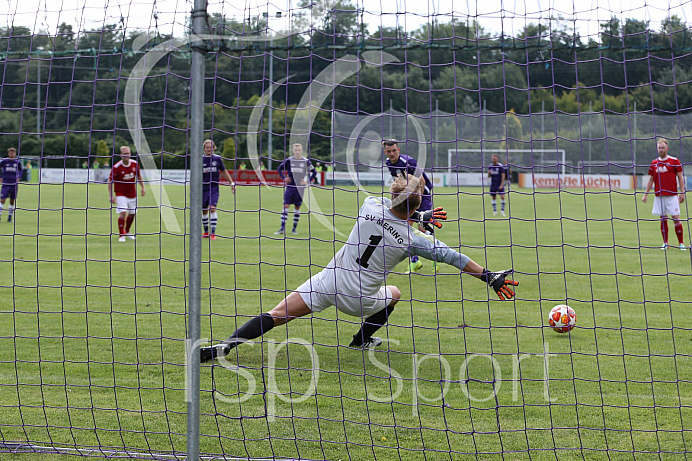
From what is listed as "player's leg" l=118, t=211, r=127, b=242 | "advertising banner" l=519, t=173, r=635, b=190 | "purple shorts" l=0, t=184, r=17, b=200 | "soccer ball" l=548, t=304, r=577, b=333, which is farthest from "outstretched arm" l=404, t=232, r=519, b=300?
"advertising banner" l=519, t=173, r=635, b=190

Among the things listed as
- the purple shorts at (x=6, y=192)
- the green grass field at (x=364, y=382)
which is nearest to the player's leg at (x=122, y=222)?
the purple shorts at (x=6, y=192)

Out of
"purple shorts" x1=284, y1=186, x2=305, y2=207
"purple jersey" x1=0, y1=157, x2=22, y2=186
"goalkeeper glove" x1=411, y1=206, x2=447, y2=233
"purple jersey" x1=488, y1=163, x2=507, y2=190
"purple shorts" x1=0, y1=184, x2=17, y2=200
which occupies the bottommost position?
"goalkeeper glove" x1=411, y1=206, x2=447, y2=233

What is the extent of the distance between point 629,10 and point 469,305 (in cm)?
426

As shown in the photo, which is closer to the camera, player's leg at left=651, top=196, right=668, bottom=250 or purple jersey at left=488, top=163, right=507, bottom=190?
player's leg at left=651, top=196, right=668, bottom=250

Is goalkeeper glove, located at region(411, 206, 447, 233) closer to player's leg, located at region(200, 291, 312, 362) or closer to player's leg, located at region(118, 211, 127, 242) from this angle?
player's leg, located at region(200, 291, 312, 362)

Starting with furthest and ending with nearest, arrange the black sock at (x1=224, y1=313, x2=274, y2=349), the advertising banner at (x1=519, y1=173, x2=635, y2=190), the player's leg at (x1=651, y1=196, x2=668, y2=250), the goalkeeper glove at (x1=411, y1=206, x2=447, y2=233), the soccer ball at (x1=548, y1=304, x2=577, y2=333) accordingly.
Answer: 1. the advertising banner at (x1=519, y1=173, x2=635, y2=190)
2. the player's leg at (x1=651, y1=196, x2=668, y2=250)
3. the soccer ball at (x1=548, y1=304, x2=577, y2=333)
4. the black sock at (x1=224, y1=313, x2=274, y2=349)
5. the goalkeeper glove at (x1=411, y1=206, x2=447, y2=233)

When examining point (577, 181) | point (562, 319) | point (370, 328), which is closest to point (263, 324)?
point (370, 328)

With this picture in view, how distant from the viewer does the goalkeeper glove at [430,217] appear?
495cm

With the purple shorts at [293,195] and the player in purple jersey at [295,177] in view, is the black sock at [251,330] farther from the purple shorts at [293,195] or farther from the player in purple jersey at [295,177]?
the purple shorts at [293,195]

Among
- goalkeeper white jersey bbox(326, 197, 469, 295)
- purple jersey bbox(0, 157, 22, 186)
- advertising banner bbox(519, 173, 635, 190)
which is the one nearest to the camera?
goalkeeper white jersey bbox(326, 197, 469, 295)

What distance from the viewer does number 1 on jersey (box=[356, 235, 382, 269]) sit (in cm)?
516

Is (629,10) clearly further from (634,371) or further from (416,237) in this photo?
(634,371)

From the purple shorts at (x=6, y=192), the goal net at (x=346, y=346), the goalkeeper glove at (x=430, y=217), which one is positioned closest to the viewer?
the goal net at (x=346, y=346)

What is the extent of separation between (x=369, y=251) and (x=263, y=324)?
3.25 feet
